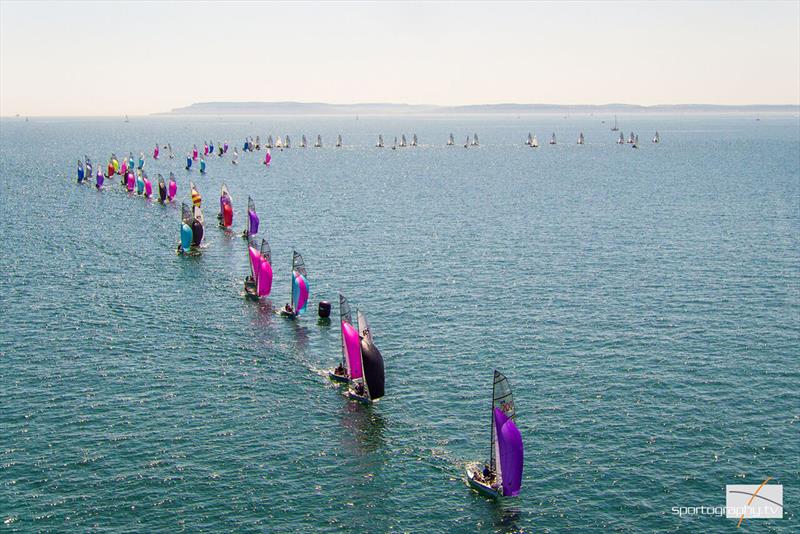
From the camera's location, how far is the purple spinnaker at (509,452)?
51500 millimetres

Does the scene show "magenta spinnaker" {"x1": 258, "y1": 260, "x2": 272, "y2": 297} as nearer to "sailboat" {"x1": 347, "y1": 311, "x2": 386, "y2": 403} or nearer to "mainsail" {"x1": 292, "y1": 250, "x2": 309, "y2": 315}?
"mainsail" {"x1": 292, "y1": 250, "x2": 309, "y2": 315}

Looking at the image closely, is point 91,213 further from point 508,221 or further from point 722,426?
point 722,426

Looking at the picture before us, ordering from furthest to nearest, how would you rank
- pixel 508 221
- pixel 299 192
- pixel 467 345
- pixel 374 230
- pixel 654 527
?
pixel 299 192 → pixel 508 221 → pixel 374 230 → pixel 467 345 → pixel 654 527

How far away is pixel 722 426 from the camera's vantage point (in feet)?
202

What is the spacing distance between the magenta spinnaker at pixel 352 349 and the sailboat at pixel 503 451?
19.1m

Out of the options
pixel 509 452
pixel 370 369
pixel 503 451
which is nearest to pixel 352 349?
pixel 370 369

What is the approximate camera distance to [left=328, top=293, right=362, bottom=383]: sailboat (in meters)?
69.0

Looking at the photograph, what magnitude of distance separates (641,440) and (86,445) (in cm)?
4238

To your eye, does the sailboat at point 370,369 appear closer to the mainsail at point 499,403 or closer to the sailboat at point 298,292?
the mainsail at point 499,403

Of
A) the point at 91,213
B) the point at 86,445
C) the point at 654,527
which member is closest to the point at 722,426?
the point at 654,527

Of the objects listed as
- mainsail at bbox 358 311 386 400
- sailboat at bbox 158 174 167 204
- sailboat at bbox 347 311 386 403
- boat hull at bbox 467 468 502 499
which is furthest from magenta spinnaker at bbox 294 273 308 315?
sailboat at bbox 158 174 167 204

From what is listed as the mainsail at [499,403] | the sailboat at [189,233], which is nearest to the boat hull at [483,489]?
the mainsail at [499,403]

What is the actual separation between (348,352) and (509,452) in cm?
2206

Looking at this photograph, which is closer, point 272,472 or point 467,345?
point 272,472
